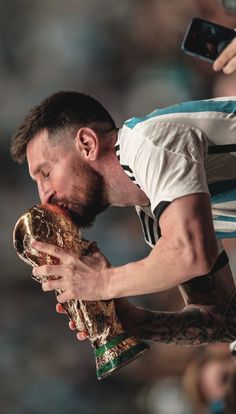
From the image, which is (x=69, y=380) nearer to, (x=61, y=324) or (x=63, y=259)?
(x=61, y=324)

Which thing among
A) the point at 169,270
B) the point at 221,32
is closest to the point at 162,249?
the point at 169,270

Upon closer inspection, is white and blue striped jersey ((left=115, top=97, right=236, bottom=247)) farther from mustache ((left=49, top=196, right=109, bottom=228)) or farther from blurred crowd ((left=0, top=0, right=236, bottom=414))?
blurred crowd ((left=0, top=0, right=236, bottom=414))

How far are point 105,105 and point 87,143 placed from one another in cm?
215

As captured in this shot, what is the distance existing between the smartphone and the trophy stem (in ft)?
2.94

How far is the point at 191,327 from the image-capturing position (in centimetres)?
212

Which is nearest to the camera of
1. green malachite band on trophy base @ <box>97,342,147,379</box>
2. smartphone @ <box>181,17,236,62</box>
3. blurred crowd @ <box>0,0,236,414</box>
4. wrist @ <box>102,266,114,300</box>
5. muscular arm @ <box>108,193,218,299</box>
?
muscular arm @ <box>108,193,218,299</box>

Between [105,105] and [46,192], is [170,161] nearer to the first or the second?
[46,192]

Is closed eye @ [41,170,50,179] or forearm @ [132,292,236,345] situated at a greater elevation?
closed eye @ [41,170,50,179]

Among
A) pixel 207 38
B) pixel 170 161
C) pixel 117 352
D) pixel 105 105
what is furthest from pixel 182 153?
pixel 105 105

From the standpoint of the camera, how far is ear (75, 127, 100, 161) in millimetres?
1950

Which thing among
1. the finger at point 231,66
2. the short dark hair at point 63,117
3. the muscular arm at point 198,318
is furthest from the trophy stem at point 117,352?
the finger at point 231,66

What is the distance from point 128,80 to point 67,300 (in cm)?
249

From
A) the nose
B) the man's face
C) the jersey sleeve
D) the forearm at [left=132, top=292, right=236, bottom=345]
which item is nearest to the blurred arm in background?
the jersey sleeve

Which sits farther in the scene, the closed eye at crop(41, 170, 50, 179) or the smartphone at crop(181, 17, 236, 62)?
the smartphone at crop(181, 17, 236, 62)
